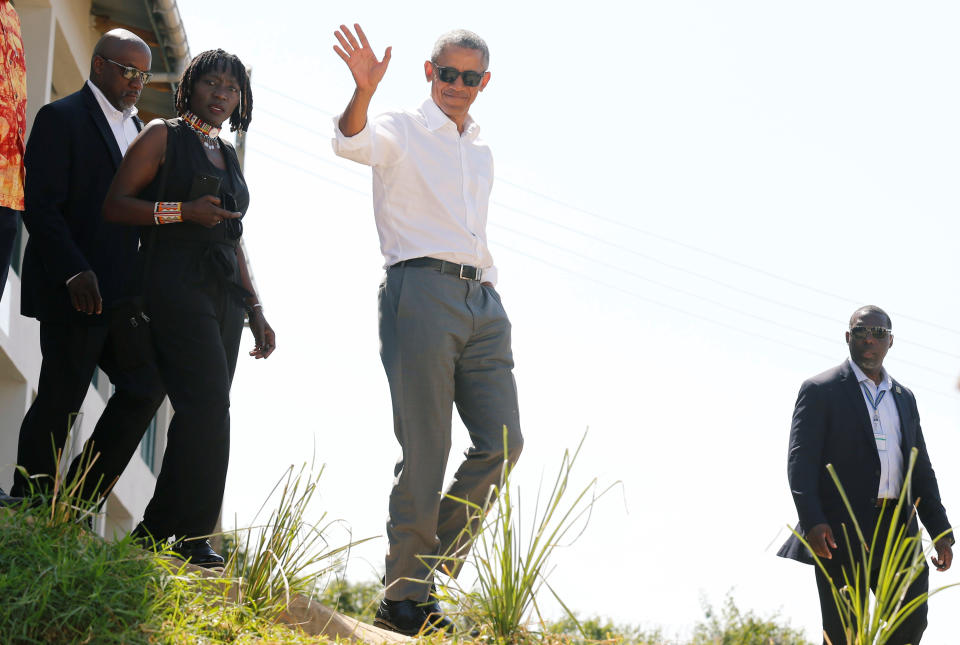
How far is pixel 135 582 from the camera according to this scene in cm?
372

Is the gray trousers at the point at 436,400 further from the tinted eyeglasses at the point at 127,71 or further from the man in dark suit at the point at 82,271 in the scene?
the tinted eyeglasses at the point at 127,71

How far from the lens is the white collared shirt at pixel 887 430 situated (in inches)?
240

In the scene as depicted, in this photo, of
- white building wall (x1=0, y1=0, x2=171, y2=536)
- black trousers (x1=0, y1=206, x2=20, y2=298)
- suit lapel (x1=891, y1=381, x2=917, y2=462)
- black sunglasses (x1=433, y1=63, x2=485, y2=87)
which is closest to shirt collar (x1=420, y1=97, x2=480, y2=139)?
black sunglasses (x1=433, y1=63, x2=485, y2=87)

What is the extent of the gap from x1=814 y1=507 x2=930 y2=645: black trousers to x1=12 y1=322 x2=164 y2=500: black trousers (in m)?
2.99

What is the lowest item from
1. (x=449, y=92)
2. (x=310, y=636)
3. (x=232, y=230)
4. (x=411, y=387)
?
(x=310, y=636)

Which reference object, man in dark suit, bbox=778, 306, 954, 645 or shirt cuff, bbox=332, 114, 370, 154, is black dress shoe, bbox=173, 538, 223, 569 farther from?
man in dark suit, bbox=778, 306, 954, 645

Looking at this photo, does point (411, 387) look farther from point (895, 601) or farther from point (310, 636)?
point (895, 601)

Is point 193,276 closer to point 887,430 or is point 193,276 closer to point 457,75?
point 457,75

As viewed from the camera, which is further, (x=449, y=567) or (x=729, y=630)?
(x=729, y=630)

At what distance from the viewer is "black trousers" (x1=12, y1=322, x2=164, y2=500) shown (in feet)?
16.0

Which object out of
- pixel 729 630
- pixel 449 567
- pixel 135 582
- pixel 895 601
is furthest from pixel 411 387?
pixel 729 630

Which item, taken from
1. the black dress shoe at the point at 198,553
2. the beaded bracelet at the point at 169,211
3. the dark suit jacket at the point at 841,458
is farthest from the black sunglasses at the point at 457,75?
the dark suit jacket at the point at 841,458

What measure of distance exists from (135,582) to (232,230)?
5.65 feet

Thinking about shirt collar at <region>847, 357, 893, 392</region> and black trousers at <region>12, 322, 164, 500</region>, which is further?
shirt collar at <region>847, 357, 893, 392</region>
